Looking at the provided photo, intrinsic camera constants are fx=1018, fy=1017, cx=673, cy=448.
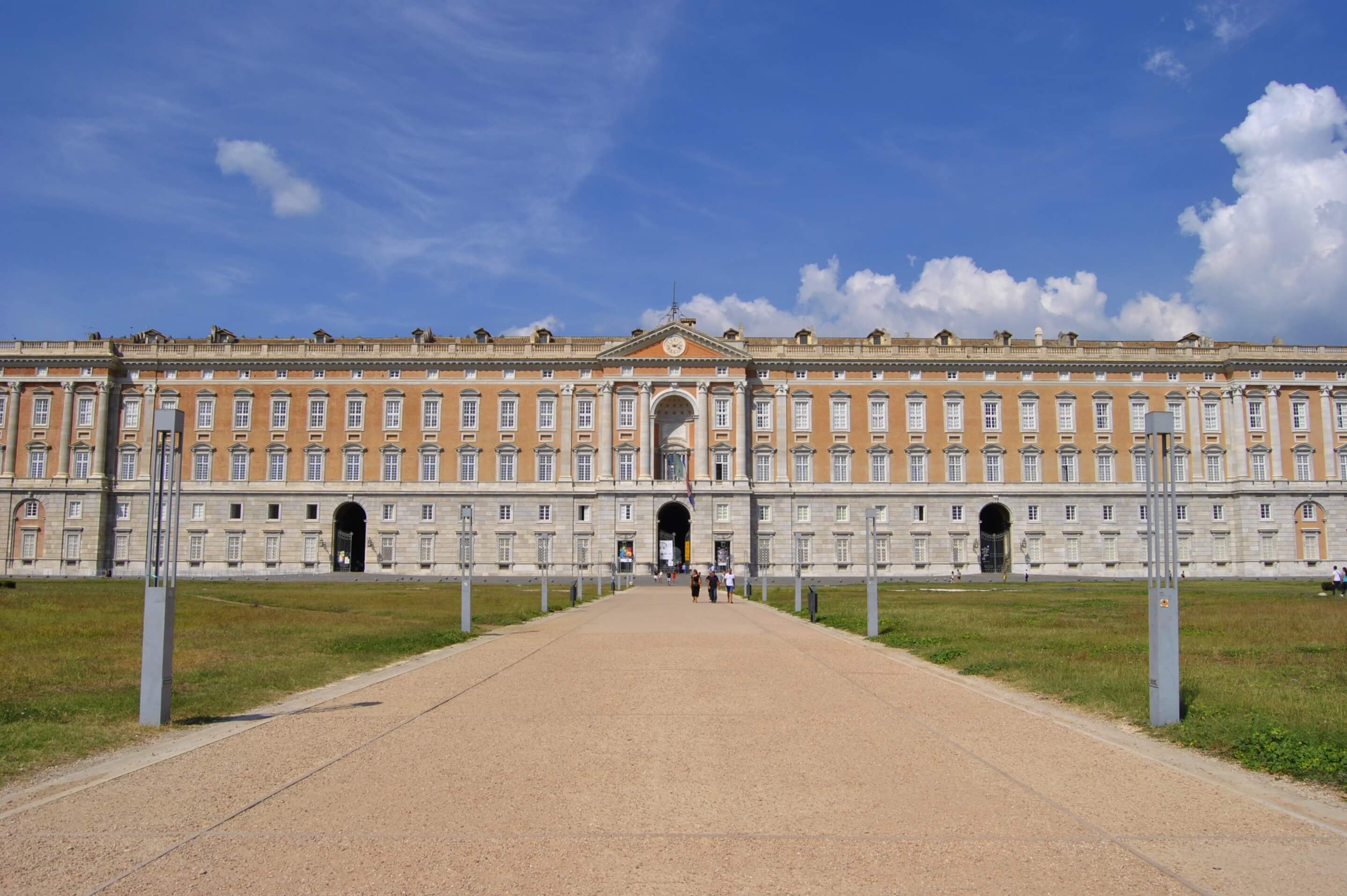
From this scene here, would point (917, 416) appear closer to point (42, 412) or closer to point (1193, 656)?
point (1193, 656)

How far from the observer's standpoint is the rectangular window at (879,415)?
254 ft

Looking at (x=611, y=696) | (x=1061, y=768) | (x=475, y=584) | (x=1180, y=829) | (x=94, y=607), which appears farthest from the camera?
(x=475, y=584)

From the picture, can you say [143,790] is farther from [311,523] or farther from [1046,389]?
[1046,389]

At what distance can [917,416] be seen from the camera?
Result: 255 ft

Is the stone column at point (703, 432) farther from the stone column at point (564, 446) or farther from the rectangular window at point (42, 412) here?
the rectangular window at point (42, 412)

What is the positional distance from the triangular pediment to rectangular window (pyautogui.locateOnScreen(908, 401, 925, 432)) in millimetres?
13021

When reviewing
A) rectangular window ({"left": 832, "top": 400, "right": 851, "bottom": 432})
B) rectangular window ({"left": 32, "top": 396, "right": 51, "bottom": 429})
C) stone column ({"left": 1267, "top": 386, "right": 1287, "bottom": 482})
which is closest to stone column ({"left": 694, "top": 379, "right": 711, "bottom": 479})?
rectangular window ({"left": 832, "top": 400, "right": 851, "bottom": 432})

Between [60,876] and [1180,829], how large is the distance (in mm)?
7643

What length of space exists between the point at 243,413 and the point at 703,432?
115ft

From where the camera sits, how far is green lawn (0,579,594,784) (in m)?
11.6

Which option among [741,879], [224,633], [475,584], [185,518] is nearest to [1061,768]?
[741,879]

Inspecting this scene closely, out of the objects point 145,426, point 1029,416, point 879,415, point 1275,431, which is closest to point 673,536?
point 879,415

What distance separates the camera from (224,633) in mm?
22750

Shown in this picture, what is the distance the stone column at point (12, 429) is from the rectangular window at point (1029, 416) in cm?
7540
